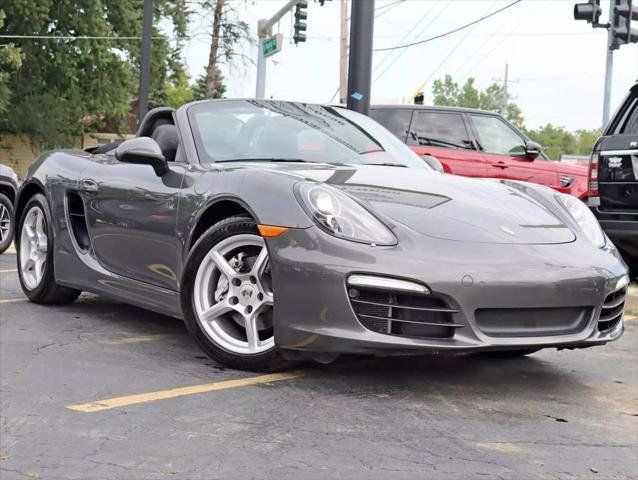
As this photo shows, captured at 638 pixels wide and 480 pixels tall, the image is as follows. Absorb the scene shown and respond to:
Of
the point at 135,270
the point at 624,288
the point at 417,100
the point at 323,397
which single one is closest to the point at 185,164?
the point at 135,270

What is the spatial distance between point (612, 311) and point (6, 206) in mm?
7101

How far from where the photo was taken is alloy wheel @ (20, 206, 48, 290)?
568 centimetres

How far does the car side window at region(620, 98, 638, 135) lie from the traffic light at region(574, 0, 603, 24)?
23.4 ft

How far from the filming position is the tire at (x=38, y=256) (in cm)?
554

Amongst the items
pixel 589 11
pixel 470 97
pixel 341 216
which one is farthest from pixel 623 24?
pixel 470 97

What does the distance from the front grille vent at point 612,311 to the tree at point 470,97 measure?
121569mm

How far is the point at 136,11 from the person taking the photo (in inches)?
1372

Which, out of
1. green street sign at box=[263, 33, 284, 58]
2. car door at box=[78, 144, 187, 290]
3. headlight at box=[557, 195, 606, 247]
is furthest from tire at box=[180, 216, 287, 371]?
green street sign at box=[263, 33, 284, 58]

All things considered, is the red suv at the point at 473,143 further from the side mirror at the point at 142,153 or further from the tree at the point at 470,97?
the tree at the point at 470,97

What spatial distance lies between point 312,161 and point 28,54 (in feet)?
101

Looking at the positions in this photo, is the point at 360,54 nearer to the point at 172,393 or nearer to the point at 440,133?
the point at 440,133

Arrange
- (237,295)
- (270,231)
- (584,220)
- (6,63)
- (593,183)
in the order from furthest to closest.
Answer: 1. (6,63)
2. (593,183)
3. (584,220)
4. (237,295)
5. (270,231)

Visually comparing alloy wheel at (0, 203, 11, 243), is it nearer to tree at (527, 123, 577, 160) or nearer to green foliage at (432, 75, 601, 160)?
green foliage at (432, 75, 601, 160)

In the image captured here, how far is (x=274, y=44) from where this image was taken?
18.5m
